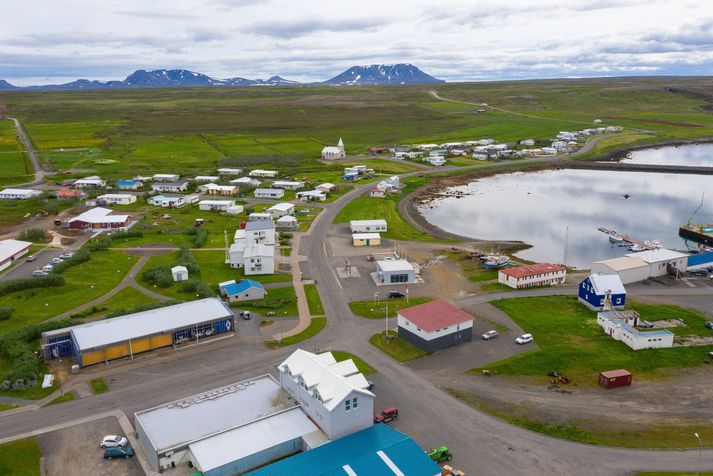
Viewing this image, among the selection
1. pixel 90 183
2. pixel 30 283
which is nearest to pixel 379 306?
pixel 30 283

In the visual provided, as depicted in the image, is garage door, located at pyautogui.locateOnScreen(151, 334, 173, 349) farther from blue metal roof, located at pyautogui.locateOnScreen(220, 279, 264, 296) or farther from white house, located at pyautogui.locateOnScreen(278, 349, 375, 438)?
white house, located at pyautogui.locateOnScreen(278, 349, 375, 438)

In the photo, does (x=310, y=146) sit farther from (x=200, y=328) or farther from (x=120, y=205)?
(x=200, y=328)

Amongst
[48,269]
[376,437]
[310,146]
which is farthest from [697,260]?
[310,146]

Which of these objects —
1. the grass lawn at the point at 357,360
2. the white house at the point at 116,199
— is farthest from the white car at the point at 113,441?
the white house at the point at 116,199

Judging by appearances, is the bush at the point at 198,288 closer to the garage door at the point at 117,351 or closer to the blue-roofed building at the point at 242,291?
the blue-roofed building at the point at 242,291

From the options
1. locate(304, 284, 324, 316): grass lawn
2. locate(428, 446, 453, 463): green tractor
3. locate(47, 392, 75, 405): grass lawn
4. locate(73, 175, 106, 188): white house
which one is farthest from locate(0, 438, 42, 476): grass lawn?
locate(73, 175, 106, 188): white house

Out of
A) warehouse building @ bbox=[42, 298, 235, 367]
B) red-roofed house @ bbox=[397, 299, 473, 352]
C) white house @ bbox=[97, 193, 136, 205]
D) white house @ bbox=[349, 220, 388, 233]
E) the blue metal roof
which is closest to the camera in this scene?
warehouse building @ bbox=[42, 298, 235, 367]
